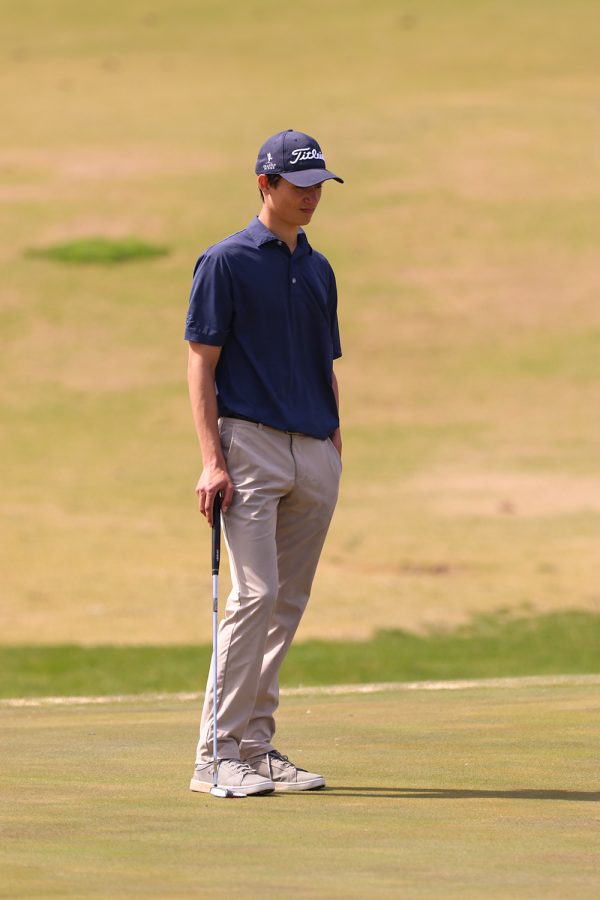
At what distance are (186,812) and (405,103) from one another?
4303 centimetres

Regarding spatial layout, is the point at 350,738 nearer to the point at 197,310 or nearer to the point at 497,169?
the point at 197,310

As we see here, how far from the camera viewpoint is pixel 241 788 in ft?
19.2

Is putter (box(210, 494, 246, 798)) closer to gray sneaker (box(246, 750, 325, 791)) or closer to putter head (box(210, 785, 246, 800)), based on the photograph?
putter head (box(210, 785, 246, 800))

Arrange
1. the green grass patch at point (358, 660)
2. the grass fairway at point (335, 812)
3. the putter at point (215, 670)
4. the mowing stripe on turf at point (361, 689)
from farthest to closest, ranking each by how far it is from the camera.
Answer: the green grass patch at point (358, 660), the mowing stripe on turf at point (361, 689), the putter at point (215, 670), the grass fairway at point (335, 812)

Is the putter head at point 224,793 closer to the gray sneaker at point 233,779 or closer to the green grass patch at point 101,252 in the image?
the gray sneaker at point 233,779

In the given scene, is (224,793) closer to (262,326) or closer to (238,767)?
(238,767)

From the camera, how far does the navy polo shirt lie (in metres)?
6.03

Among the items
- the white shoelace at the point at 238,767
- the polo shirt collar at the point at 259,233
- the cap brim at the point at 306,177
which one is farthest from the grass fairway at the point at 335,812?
the cap brim at the point at 306,177

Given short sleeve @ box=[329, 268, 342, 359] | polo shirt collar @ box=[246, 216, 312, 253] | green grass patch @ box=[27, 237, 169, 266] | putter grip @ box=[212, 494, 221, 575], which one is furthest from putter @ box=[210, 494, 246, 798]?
green grass patch @ box=[27, 237, 169, 266]

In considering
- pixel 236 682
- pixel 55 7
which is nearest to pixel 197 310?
pixel 236 682

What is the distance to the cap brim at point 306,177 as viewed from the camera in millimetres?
6020

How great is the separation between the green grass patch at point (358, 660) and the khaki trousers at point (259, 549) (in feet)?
34.5

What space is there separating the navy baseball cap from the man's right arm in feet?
1.97

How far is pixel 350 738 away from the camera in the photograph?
7.14 meters
